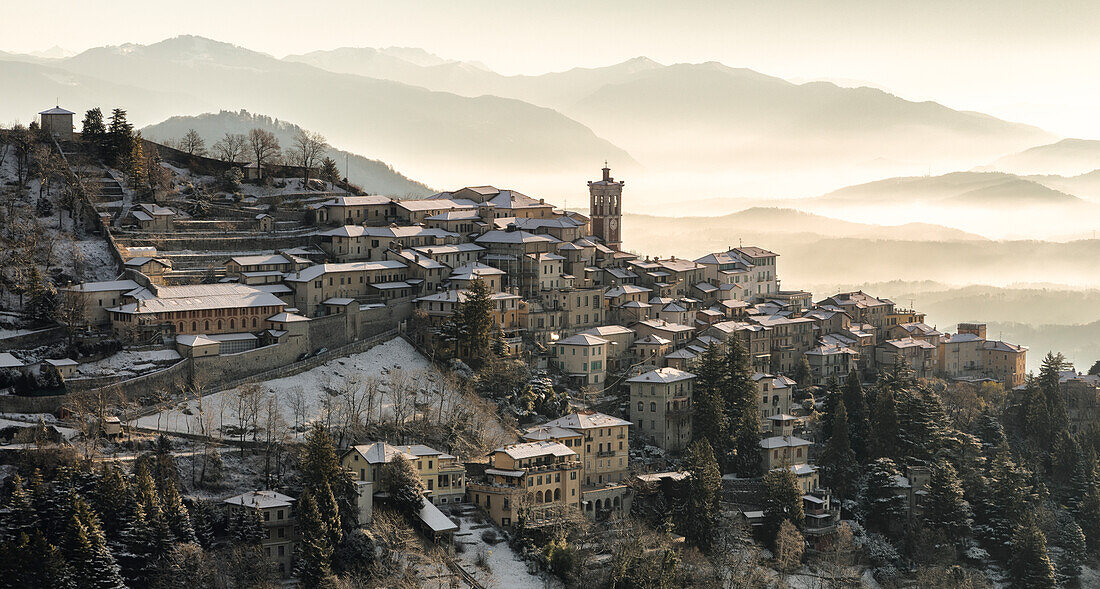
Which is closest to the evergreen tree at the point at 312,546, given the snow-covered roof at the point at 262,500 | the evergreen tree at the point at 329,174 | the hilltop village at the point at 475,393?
the hilltop village at the point at 475,393

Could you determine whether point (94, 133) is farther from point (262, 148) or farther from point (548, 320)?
point (548, 320)

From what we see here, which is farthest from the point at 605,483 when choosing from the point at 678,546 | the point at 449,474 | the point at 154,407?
the point at 154,407

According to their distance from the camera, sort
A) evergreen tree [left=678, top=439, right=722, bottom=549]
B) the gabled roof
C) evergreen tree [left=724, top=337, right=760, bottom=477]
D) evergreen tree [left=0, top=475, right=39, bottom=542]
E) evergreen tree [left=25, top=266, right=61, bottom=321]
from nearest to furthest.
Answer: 1. evergreen tree [left=0, top=475, right=39, bottom=542]
2. evergreen tree [left=678, top=439, right=722, bottom=549]
3. evergreen tree [left=25, top=266, right=61, bottom=321]
4. evergreen tree [left=724, top=337, right=760, bottom=477]
5. the gabled roof

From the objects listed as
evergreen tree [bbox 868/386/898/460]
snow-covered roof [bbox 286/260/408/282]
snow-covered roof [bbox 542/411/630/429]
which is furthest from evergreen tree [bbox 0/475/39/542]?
evergreen tree [bbox 868/386/898/460]

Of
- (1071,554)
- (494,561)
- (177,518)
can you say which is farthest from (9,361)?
(1071,554)

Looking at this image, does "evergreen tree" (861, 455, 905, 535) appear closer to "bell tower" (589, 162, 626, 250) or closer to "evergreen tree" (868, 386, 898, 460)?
"evergreen tree" (868, 386, 898, 460)

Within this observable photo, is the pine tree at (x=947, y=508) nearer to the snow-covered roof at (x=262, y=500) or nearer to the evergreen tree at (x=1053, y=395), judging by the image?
the evergreen tree at (x=1053, y=395)

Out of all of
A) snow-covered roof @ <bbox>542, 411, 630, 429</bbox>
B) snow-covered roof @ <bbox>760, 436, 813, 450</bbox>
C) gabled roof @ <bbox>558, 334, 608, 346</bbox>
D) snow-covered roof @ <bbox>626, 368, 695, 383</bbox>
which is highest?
gabled roof @ <bbox>558, 334, 608, 346</bbox>
